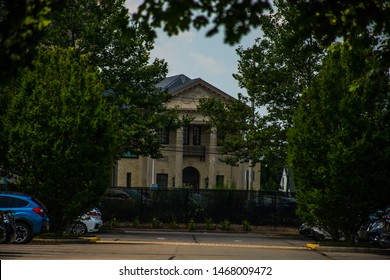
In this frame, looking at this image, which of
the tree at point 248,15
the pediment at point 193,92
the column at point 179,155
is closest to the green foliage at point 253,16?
the tree at point 248,15

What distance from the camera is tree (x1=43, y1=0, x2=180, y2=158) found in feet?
139

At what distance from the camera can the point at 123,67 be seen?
43.6m

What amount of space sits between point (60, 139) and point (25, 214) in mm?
3979

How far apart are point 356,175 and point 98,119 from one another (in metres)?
9.23

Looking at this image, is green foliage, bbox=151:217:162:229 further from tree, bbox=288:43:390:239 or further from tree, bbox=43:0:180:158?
tree, bbox=288:43:390:239

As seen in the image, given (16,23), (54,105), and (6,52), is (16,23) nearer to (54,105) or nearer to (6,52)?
(6,52)

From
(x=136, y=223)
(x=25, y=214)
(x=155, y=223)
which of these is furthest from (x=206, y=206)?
(x=25, y=214)

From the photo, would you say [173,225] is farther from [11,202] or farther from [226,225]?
[11,202]

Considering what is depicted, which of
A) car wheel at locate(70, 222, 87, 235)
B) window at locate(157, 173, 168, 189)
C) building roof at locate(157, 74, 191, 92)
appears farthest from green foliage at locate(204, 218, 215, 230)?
building roof at locate(157, 74, 191, 92)

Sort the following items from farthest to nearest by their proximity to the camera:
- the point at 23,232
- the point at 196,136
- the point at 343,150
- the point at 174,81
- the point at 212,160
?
the point at 174,81, the point at 196,136, the point at 212,160, the point at 343,150, the point at 23,232

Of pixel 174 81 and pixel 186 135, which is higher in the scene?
pixel 174 81

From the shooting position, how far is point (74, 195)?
1172 inches

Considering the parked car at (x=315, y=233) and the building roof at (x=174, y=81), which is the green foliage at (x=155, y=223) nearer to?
the parked car at (x=315, y=233)

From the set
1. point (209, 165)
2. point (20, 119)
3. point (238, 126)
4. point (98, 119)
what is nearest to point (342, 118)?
point (98, 119)
